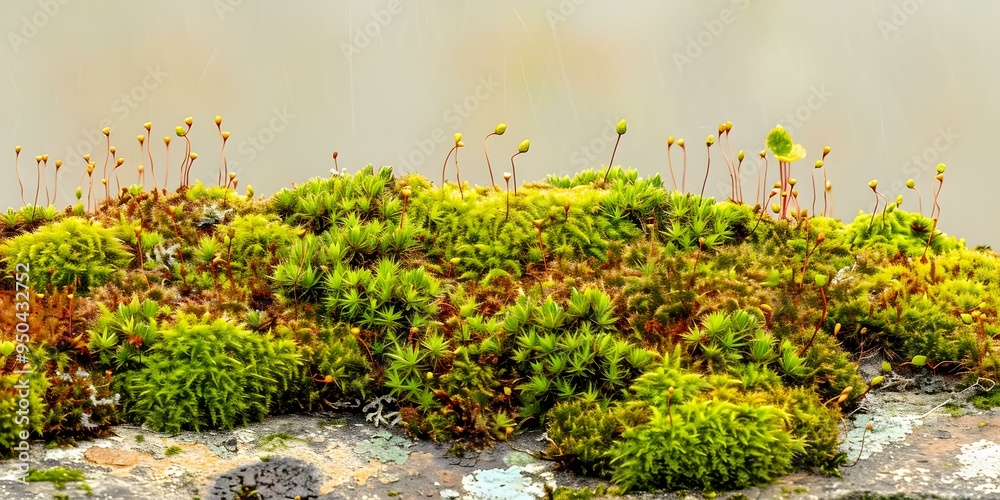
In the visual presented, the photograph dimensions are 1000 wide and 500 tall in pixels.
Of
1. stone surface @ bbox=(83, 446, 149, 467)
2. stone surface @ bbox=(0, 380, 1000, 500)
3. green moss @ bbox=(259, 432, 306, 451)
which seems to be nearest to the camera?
stone surface @ bbox=(0, 380, 1000, 500)

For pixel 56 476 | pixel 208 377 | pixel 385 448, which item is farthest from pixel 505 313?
pixel 56 476

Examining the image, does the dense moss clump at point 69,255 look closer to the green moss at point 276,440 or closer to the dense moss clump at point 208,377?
the dense moss clump at point 208,377

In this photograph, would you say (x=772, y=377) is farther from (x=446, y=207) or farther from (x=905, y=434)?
(x=446, y=207)

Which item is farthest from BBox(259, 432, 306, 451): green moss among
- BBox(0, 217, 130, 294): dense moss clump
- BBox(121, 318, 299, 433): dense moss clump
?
BBox(0, 217, 130, 294): dense moss clump

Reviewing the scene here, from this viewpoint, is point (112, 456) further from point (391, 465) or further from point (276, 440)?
point (391, 465)

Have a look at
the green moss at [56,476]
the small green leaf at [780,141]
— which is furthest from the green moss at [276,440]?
the small green leaf at [780,141]

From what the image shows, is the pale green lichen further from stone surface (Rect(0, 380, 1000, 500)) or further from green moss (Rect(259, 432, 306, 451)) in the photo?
green moss (Rect(259, 432, 306, 451))

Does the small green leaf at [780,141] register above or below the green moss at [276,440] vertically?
above

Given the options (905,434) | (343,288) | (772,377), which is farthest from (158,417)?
(905,434)
